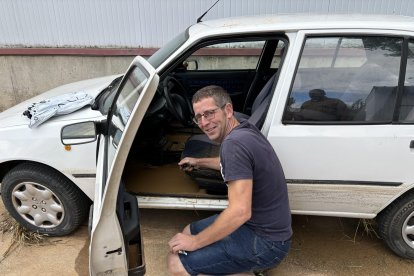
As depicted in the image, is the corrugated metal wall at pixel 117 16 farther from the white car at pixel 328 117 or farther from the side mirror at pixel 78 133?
the side mirror at pixel 78 133

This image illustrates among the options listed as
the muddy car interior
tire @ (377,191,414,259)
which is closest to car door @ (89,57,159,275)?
the muddy car interior

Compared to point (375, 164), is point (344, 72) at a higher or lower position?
higher

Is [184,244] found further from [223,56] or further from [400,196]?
[223,56]

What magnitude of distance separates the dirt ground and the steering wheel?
0.89 m

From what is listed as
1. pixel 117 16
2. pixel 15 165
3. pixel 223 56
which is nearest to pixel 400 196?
pixel 15 165

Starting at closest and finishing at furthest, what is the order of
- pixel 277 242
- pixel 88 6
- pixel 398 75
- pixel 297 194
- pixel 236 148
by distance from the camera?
pixel 236 148 < pixel 277 242 < pixel 398 75 < pixel 297 194 < pixel 88 6

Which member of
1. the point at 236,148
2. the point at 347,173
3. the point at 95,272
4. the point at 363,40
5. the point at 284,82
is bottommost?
the point at 95,272

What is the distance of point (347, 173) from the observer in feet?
7.53

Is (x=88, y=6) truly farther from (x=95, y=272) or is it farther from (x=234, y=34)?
(x=95, y=272)

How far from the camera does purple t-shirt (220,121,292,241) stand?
1827mm

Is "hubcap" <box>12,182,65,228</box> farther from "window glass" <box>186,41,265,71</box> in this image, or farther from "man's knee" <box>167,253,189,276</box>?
"window glass" <box>186,41,265,71</box>

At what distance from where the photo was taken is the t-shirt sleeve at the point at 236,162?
5.93 feet

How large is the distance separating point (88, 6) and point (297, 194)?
447cm

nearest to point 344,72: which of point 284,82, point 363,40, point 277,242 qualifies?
point 363,40
